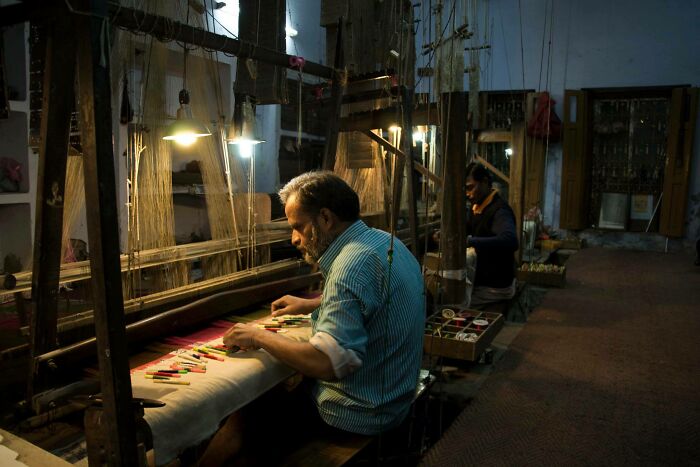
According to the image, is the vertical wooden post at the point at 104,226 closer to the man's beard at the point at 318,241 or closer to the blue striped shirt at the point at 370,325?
the blue striped shirt at the point at 370,325

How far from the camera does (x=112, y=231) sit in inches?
55.7

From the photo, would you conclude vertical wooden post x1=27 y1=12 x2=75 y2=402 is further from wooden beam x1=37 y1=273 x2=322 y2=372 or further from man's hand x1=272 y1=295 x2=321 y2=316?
man's hand x1=272 y1=295 x2=321 y2=316

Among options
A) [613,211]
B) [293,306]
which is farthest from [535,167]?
[293,306]

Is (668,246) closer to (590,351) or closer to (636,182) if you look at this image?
(636,182)

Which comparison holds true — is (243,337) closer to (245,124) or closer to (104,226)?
(104,226)

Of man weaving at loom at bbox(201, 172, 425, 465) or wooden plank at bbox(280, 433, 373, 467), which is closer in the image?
man weaving at loom at bbox(201, 172, 425, 465)

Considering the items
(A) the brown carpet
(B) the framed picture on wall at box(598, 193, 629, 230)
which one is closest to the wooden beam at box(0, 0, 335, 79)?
(A) the brown carpet

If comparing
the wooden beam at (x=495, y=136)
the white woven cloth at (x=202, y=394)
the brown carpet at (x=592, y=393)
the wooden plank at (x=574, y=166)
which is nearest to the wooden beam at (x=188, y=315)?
the white woven cloth at (x=202, y=394)

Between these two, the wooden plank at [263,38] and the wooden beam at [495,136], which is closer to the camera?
the wooden plank at [263,38]

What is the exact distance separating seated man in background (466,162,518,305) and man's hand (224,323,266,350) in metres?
3.16

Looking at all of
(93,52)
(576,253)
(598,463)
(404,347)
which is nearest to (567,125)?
(576,253)

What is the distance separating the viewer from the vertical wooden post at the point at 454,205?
3609mm

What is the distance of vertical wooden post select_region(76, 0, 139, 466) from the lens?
1354mm

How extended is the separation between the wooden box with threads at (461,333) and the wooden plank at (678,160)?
7.50m
